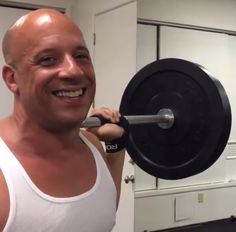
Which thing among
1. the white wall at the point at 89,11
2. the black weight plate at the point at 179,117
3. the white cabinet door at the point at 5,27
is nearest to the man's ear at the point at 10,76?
the black weight plate at the point at 179,117

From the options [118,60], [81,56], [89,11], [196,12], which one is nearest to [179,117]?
[81,56]

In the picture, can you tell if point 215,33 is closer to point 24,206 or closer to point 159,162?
point 159,162

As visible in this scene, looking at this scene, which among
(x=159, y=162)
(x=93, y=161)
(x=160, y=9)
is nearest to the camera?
(x=93, y=161)

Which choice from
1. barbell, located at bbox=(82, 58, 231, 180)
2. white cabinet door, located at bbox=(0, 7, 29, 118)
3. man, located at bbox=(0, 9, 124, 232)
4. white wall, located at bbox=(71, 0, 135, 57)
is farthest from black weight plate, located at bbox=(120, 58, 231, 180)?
white cabinet door, located at bbox=(0, 7, 29, 118)

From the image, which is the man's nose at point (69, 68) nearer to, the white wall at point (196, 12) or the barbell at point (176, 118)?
the barbell at point (176, 118)

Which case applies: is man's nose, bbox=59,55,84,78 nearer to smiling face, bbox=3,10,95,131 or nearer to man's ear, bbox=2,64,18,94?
smiling face, bbox=3,10,95,131

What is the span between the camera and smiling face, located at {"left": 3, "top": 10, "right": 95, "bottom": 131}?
0.74 metres

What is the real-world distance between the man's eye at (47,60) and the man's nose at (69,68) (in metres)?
0.02

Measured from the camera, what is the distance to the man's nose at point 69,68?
745 mm

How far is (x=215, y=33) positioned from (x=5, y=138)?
1790 millimetres

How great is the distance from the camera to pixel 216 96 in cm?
113

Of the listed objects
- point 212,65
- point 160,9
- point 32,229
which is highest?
point 160,9

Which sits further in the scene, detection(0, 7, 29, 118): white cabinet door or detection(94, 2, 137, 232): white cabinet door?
detection(0, 7, 29, 118): white cabinet door

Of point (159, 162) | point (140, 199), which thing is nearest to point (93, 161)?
point (159, 162)
